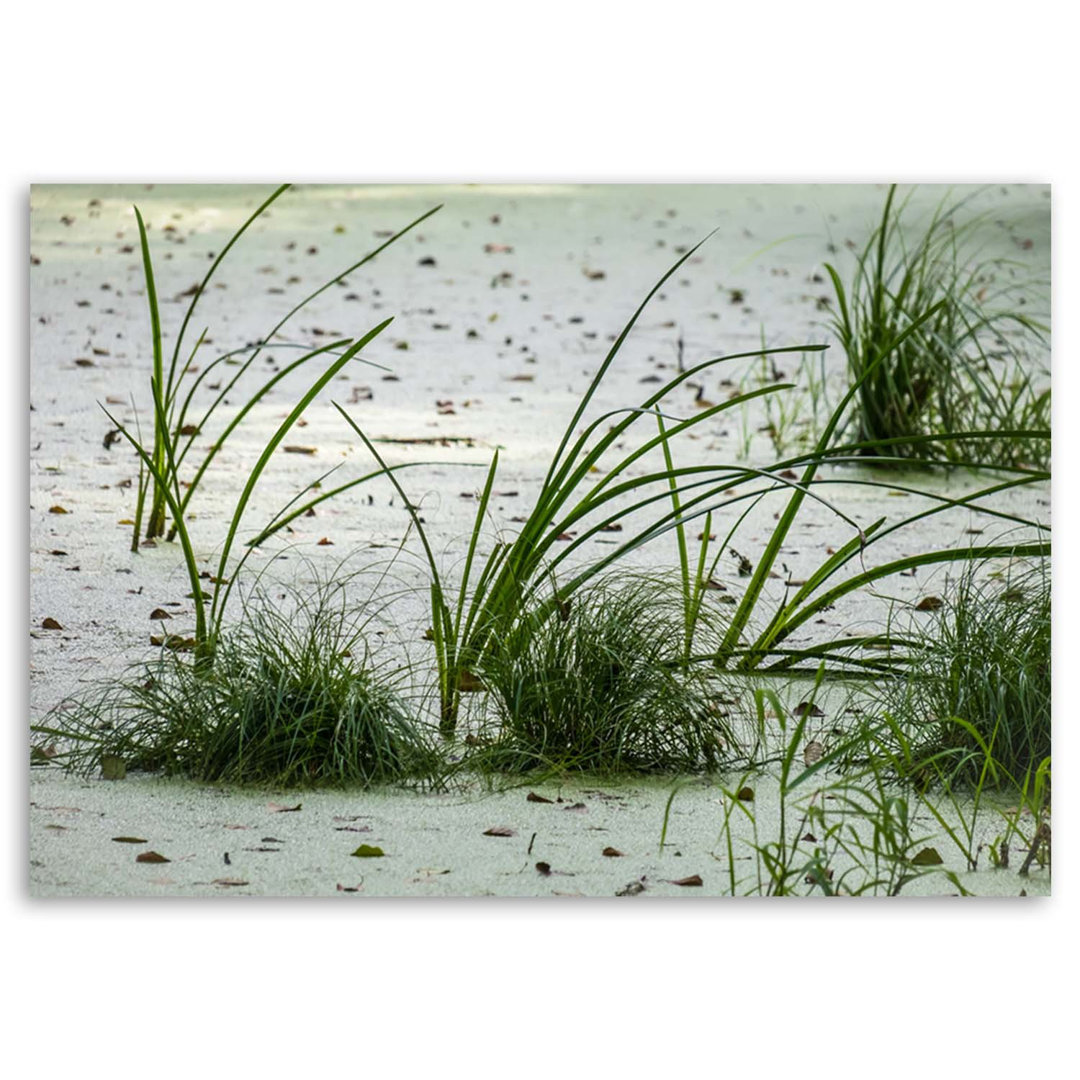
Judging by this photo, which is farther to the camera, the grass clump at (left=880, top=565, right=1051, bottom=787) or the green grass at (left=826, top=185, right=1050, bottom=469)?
the green grass at (left=826, top=185, right=1050, bottom=469)

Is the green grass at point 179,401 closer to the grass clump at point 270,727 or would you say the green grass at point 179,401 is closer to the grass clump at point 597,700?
the grass clump at point 270,727

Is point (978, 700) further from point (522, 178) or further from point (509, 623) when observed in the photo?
point (522, 178)

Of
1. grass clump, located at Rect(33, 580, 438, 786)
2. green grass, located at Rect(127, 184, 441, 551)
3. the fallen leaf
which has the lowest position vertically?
the fallen leaf

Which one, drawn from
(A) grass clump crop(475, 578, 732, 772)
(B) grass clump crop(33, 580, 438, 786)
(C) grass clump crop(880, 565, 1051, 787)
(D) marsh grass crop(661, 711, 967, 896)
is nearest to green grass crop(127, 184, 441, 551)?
(B) grass clump crop(33, 580, 438, 786)

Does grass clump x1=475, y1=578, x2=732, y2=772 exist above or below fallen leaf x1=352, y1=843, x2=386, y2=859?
above

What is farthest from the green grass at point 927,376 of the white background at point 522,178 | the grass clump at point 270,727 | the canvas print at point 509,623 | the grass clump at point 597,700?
the grass clump at point 270,727

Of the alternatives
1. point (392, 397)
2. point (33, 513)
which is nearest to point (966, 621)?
point (33, 513)

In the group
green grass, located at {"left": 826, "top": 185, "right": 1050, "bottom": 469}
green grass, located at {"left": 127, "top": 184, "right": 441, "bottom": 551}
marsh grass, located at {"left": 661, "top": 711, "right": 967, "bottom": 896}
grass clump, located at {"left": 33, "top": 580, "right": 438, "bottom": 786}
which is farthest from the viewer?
green grass, located at {"left": 826, "top": 185, "right": 1050, "bottom": 469}

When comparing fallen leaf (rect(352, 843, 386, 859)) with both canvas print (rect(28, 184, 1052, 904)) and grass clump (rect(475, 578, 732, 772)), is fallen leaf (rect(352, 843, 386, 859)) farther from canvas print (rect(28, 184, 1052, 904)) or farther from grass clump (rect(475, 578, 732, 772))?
grass clump (rect(475, 578, 732, 772))

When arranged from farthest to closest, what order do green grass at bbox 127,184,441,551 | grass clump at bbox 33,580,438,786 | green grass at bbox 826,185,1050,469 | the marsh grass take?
green grass at bbox 826,185,1050,469 < green grass at bbox 127,184,441,551 < grass clump at bbox 33,580,438,786 < the marsh grass

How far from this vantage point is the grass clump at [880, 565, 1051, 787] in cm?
257

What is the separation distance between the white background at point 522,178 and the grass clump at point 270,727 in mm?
199

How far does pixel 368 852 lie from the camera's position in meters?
2.37

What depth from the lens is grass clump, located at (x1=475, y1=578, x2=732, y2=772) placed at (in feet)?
8.38
